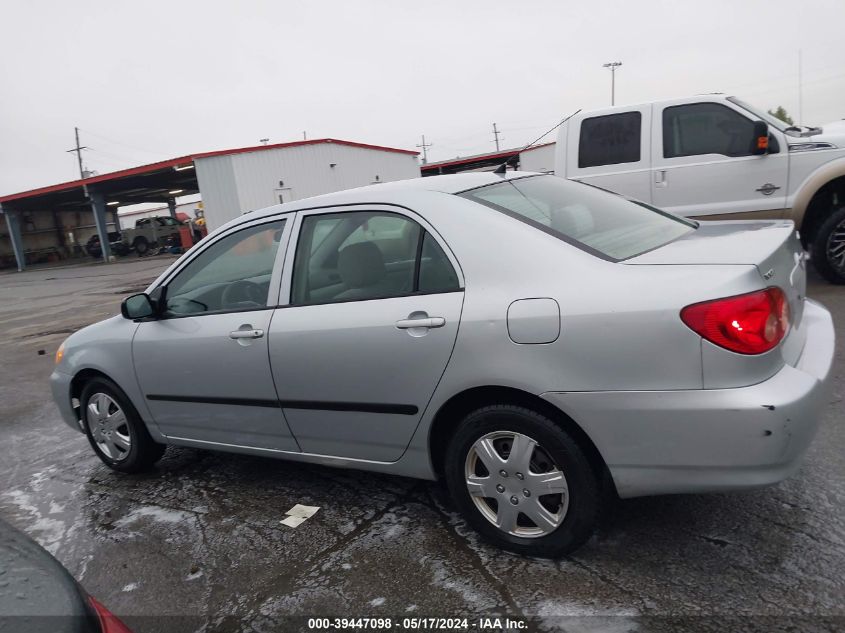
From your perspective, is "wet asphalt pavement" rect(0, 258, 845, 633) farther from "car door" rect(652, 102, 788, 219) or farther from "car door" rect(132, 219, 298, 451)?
"car door" rect(652, 102, 788, 219)

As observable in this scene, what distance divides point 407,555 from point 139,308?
2.05 meters

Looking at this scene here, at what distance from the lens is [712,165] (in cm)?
643

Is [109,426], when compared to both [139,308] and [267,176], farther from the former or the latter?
[267,176]

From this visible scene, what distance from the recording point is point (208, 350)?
133 inches

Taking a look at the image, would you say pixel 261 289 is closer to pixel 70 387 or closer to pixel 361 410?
pixel 361 410

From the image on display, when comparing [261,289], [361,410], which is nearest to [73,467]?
[261,289]

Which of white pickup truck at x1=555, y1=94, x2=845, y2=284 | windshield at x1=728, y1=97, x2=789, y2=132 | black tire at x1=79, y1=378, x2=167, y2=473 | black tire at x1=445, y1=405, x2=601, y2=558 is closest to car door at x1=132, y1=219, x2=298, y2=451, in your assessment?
black tire at x1=79, y1=378, x2=167, y2=473

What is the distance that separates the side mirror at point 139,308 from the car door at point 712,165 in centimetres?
510

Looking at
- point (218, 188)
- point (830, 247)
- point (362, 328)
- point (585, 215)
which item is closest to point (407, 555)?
point (362, 328)

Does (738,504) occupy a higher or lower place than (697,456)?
lower

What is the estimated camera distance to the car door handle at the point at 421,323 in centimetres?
259

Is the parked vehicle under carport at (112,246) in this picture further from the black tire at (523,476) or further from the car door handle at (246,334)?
the black tire at (523,476)

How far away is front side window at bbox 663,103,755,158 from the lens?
248 inches

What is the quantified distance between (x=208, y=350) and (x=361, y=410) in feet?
3.28
